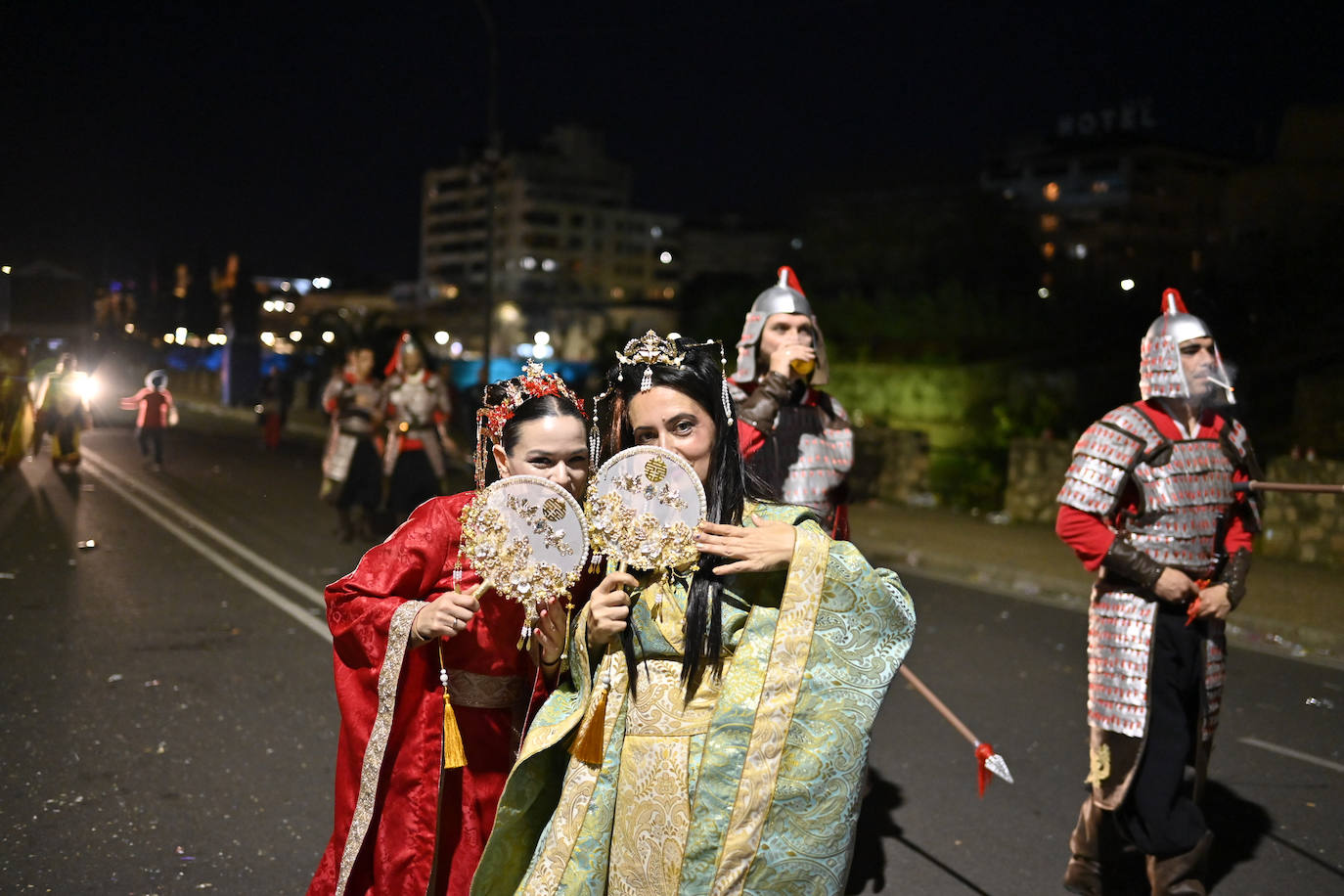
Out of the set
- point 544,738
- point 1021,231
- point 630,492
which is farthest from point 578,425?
point 1021,231

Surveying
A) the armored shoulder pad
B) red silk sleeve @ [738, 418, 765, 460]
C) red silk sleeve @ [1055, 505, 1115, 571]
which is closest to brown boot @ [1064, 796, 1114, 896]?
red silk sleeve @ [1055, 505, 1115, 571]

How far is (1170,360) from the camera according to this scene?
451cm

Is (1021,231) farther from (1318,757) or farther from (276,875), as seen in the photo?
(276,875)

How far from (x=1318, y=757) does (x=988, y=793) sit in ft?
6.43

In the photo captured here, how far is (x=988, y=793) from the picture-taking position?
5691 mm

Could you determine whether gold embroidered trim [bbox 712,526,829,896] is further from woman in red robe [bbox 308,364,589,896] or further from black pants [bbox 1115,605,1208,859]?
black pants [bbox 1115,605,1208,859]

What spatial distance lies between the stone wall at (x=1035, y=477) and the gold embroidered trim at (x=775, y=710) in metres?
13.3

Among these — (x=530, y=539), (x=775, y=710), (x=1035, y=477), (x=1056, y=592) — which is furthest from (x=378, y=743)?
(x=1035, y=477)

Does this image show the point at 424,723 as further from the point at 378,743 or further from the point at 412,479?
the point at 412,479

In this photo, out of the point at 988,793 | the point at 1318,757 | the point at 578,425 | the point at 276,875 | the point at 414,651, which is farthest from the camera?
the point at 1318,757

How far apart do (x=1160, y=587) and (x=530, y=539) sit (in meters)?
2.57

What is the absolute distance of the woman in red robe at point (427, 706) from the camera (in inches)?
124

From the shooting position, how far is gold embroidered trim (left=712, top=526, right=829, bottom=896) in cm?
261

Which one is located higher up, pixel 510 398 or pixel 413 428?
pixel 510 398
